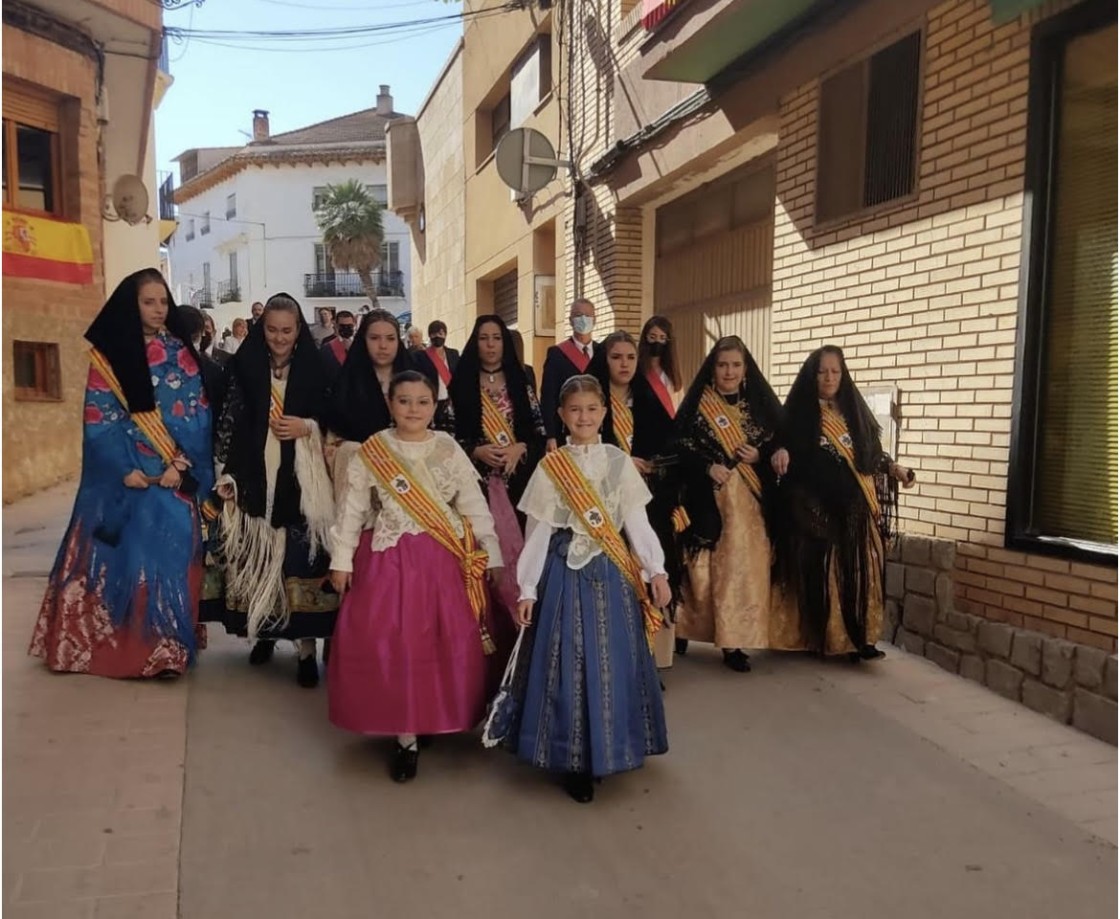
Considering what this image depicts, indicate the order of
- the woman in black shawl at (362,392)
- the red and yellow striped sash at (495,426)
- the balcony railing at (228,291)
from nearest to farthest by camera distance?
1. the woman in black shawl at (362,392)
2. the red and yellow striped sash at (495,426)
3. the balcony railing at (228,291)

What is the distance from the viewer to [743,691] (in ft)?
14.4

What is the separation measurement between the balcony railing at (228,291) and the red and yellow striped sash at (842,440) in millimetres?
41257

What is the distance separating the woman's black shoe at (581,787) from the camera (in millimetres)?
3186

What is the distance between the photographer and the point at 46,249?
9789 millimetres

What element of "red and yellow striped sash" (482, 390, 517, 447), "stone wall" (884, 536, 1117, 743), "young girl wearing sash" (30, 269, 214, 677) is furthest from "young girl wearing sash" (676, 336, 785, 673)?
"young girl wearing sash" (30, 269, 214, 677)

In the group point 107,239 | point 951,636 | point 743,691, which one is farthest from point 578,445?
point 107,239

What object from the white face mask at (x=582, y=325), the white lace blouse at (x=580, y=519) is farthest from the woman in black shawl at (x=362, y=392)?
the white face mask at (x=582, y=325)

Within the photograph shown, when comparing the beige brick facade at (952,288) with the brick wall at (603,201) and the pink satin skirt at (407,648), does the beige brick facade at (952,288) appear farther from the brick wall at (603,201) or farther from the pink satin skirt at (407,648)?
the brick wall at (603,201)

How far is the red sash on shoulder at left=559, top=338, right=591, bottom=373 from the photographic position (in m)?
5.32

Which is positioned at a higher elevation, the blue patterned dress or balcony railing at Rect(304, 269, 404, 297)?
balcony railing at Rect(304, 269, 404, 297)

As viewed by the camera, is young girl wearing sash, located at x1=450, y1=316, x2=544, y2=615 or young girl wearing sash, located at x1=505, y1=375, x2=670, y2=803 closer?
young girl wearing sash, located at x1=505, y1=375, x2=670, y2=803

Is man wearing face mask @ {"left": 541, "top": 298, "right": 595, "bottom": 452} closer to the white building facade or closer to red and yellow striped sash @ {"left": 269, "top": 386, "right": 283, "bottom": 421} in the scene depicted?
red and yellow striped sash @ {"left": 269, "top": 386, "right": 283, "bottom": 421}

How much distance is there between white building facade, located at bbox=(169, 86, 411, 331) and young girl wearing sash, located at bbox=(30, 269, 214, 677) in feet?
117

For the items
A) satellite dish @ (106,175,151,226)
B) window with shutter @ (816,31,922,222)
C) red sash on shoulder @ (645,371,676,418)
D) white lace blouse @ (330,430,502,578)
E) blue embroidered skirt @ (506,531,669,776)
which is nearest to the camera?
blue embroidered skirt @ (506,531,669,776)
